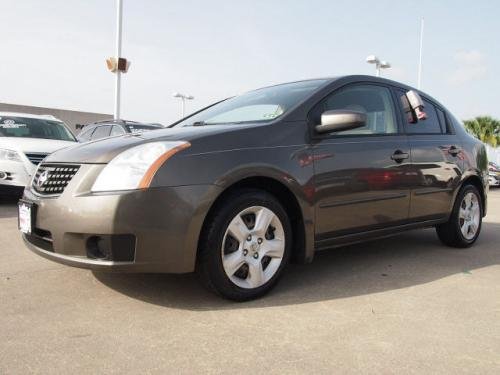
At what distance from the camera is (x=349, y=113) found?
3.17m

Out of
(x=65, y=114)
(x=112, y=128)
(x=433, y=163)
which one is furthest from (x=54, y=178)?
(x=65, y=114)

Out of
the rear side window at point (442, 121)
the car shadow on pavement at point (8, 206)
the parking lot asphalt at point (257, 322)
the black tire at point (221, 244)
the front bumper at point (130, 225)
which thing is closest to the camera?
the parking lot asphalt at point (257, 322)

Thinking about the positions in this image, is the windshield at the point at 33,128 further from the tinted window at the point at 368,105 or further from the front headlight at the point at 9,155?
the tinted window at the point at 368,105

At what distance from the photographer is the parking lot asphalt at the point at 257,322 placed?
212cm

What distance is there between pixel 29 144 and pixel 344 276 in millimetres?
5101

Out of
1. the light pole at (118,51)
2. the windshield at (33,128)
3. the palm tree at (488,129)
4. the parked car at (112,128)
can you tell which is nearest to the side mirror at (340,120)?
the windshield at (33,128)

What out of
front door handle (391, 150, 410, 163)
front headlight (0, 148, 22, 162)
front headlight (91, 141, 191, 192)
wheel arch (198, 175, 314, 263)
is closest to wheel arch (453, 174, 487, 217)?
front door handle (391, 150, 410, 163)

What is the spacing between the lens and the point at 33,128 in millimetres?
7844

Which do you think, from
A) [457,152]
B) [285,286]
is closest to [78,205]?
[285,286]

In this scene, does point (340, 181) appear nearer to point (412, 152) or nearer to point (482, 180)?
point (412, 152)

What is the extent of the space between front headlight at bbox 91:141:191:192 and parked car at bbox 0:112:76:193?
3656 mm

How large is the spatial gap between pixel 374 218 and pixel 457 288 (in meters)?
0.75

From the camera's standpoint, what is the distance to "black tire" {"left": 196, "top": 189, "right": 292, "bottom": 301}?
8.97ft

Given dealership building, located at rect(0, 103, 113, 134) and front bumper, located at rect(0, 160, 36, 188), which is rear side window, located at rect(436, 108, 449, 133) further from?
dealership building, located at rect(0, 103, 113, 134)
